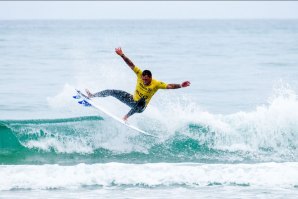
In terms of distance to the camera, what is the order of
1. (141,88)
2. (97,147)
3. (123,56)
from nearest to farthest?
1. (123,56)
2. (141,88)
3. (97,147)

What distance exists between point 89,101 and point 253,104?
9160mm

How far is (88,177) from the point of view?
14.4 m

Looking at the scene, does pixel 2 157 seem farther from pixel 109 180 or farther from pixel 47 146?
pixel 109 180

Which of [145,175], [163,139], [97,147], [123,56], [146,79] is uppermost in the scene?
[123,56]

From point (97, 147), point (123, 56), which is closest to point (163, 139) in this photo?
point (97, 147)

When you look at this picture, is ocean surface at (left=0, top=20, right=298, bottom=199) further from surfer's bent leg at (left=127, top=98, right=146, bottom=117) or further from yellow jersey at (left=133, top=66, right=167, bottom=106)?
yellow jersey at (left=133, top=66, right=167, bottom=106)

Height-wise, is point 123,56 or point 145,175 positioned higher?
point 123,56

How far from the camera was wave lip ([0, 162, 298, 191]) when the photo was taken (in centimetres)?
1402

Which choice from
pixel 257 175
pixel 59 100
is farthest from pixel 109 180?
pixel 59 100

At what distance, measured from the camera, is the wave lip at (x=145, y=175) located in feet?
46.0

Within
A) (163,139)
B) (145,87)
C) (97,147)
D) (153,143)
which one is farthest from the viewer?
(163,139)

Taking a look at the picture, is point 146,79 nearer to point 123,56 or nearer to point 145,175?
point 123,56

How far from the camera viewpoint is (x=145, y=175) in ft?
47.8

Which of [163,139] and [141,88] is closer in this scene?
[141,88]
